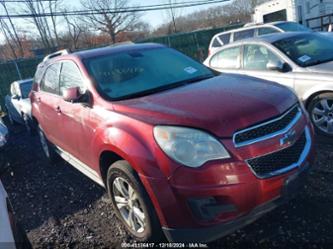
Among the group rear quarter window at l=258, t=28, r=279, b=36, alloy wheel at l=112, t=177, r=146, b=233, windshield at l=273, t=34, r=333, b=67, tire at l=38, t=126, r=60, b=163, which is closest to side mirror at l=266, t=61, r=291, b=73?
windshield at l=273, t=34, r=333, b=67

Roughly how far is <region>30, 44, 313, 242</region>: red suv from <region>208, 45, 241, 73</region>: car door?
268cm

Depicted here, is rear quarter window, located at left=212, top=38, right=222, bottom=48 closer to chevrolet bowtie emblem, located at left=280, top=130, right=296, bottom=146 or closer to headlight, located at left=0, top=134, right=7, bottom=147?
headlight, located at left=0, top=134, right=7, bottom=147

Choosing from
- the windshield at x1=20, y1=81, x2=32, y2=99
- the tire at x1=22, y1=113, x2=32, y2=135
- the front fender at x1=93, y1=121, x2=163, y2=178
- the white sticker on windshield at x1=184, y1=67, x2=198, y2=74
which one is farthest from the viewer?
the windshield at x1=20, y1=81, x2=32, y2=99

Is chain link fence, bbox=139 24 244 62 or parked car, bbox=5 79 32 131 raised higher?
parked car, bbox=5 79 32 131

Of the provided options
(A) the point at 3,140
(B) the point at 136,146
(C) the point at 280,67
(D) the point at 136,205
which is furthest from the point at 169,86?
(A) the point at 3,140

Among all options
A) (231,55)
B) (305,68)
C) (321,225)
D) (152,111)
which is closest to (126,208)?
(152,111)

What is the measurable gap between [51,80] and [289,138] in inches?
135

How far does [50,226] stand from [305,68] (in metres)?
4.10

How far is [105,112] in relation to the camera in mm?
2908

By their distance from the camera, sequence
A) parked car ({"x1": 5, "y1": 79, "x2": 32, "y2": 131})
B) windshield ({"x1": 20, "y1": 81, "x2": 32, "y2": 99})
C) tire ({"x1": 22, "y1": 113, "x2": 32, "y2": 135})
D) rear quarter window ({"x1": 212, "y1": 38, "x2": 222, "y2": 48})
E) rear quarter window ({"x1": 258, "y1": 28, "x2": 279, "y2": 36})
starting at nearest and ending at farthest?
tire ({"x1": 22, "y1": 113, "x2": 32, "y2": 135}) < parked car ({"x1": 5, "y1": 79, "x2": 32, "y2": 131}) < windshield ({"x1": 20, "y1": 81, "x2": 32, "y2": 99}) < rear quarter window ({"x1": 258, "y1": 28, "x2": 279, "y2": 36}) < rear quarter window ({"x1": 212, "y1": 38, "x2": 222, "y2": 48})

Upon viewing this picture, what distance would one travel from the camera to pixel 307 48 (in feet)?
16.8

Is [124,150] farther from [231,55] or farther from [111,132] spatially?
[231,55]

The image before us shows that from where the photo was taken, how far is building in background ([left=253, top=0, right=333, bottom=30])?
2047cm

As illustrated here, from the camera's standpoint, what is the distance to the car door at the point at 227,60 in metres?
5.88
